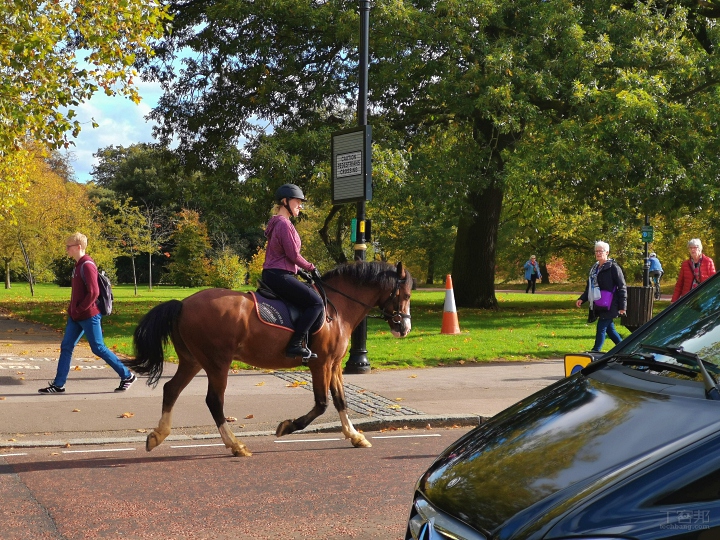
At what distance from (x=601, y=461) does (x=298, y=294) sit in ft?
17.8

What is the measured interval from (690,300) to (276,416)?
244 inches

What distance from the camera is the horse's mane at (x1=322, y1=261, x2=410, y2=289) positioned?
8.41 metres

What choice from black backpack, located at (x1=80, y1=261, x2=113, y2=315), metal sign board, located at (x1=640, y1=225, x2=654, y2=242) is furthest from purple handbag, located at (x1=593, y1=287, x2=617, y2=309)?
metal sign board, located at (x1=640, y1=225, x2=654, y2=242)

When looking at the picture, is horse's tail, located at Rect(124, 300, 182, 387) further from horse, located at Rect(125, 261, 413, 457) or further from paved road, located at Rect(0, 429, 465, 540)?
paved road, located at Rect(0, 429, 465, 540)

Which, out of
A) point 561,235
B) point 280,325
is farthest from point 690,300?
point 561,235

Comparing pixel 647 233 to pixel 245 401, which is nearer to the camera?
pixel 245 401

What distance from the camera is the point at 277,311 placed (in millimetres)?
7742

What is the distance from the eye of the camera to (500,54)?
848 inches

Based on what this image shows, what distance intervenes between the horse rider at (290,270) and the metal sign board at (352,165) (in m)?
4.93

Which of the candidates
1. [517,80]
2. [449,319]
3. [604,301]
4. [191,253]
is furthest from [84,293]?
[191,253]

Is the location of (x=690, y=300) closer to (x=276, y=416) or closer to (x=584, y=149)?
(x=276, y=416)

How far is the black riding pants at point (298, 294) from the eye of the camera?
7.78 meters

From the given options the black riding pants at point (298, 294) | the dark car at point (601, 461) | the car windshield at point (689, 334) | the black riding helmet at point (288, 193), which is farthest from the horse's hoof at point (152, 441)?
the car windshield at point (689, 334)

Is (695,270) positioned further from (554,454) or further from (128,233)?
(128,233)
